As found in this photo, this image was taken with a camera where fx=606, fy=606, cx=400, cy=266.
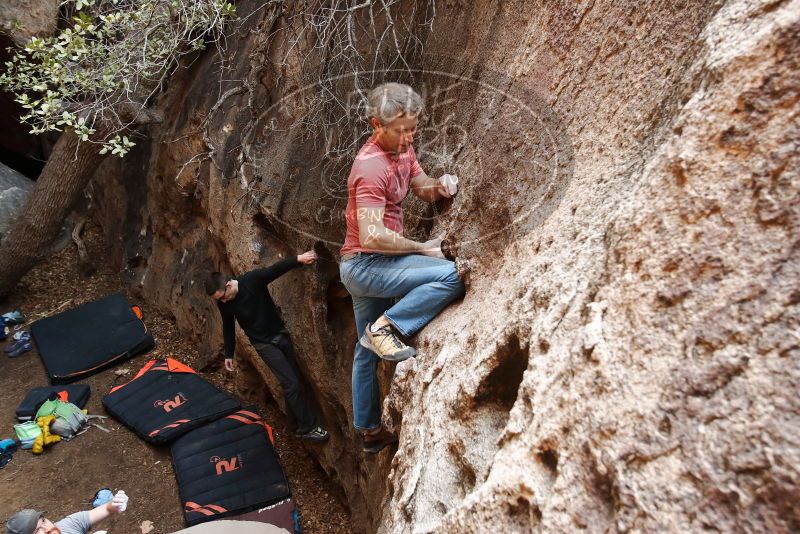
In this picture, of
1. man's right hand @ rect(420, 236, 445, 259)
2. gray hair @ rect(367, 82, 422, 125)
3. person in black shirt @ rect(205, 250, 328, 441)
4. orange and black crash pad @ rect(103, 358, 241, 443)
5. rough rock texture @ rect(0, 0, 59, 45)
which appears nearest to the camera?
gray hair @ rect(367, 82, 422, 125)

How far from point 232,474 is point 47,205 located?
3791 millimetres

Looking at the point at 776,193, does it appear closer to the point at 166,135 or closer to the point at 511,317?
the point at 511,317

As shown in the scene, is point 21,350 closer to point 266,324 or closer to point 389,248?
point 266,324

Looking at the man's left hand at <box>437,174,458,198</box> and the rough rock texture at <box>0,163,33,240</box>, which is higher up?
the man's left hand at <box>437,174,458,198</box>

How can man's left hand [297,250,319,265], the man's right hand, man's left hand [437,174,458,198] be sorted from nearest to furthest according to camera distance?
the man's right hand → man's left hand [437,174,458,198] → man's left hand [297,250,319,265]

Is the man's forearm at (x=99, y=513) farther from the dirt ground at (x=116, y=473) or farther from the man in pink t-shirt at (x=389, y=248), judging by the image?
the man in pink t-shirt at (x=389, y=248)

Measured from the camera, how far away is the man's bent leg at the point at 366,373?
3.01 metres

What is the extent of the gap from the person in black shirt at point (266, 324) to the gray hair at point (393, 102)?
1679 mm

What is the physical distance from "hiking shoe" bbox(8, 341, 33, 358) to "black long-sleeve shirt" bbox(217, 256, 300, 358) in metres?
3.21

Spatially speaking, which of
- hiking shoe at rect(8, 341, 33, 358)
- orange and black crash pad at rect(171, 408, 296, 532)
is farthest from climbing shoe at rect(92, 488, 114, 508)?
hiking shoe at rect(8, 341, 33, 358)

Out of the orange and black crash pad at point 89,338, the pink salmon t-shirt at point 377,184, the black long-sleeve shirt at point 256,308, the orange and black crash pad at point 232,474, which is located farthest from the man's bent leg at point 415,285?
the orange and black crash pad at point 89,338

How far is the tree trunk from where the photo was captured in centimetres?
605

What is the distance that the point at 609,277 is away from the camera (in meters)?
1.63

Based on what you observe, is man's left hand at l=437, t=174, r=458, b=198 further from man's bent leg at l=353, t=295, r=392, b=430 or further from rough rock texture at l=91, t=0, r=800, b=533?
man's bent leg at l=353, t=295, r=392, b=430
